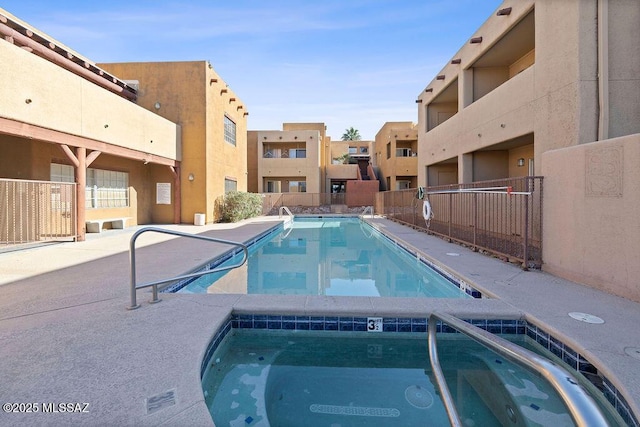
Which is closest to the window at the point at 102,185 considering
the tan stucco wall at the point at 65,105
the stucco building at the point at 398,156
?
the tan stucco wall at the point at 65,105

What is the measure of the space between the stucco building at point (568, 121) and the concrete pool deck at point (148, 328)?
0.64 m

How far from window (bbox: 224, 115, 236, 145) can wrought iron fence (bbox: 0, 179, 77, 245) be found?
921 cm

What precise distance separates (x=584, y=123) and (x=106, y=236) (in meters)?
12.9

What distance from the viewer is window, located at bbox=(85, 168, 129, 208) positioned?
11.9 m

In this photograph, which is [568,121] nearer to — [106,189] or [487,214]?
[487,214]

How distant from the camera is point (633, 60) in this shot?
6.88 meters

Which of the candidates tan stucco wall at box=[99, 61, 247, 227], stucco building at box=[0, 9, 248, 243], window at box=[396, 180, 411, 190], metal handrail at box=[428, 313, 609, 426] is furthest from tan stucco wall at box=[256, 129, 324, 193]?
metal handrail at box=[428, 313, 609, 426]

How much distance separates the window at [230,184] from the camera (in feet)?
58.7

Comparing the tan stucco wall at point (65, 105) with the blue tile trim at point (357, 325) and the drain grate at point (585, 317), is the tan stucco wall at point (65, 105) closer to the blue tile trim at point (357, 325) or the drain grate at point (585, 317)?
the blue tile trim at point (357, 325)

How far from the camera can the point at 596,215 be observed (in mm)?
4711

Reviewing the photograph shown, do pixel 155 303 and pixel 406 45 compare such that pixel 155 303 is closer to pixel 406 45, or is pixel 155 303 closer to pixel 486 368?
pixel 486 368

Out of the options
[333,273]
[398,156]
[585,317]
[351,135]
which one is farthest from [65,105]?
[351,135]

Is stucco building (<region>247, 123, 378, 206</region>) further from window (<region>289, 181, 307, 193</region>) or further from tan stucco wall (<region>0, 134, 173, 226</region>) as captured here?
tan stucco wall (<region>0, 134, 173, 226</region>)

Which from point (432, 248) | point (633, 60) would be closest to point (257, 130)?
point (432, 248)
